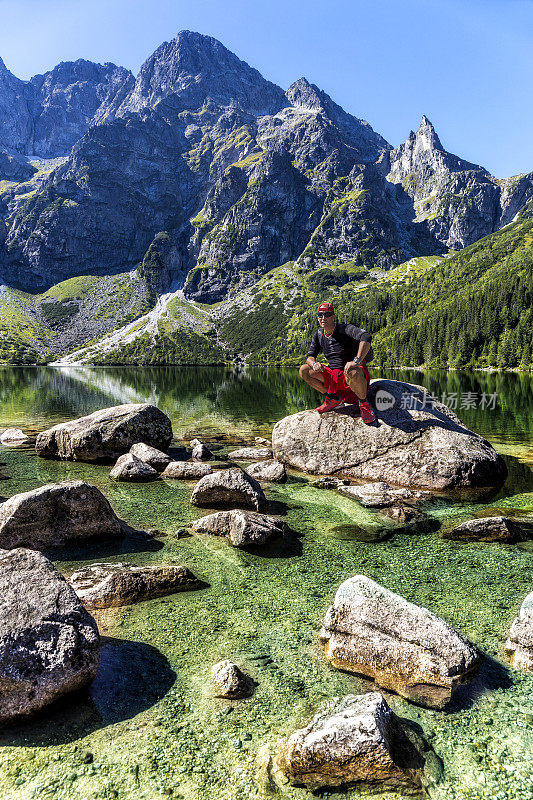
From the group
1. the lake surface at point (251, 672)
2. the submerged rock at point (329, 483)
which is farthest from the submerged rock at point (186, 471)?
the submerged rock at point (329, 483)

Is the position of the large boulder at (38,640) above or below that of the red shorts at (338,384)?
below

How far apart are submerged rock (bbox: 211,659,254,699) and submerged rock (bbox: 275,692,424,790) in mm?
947

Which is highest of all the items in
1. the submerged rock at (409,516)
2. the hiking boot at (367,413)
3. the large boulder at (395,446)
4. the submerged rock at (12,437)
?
the hiking boot at (367,413)

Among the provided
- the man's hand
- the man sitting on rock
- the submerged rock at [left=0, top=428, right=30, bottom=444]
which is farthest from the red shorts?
the submerged rock at [left=0, top=428, right=30, bottom=444]

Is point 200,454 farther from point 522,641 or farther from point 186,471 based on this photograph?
point 522,641

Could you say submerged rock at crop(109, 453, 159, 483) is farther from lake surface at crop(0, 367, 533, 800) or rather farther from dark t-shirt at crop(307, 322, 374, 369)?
dark t-shirt at crop(307, 322, 374, 369)

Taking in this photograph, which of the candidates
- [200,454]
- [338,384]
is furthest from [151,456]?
[338,384]

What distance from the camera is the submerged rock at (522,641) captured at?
18.2 feet

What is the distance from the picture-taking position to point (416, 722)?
4.66 m

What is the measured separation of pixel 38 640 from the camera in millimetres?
4953

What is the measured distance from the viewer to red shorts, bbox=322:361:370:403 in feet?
53.4

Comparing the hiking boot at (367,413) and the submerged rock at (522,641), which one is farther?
the hiking boot at (367,413)

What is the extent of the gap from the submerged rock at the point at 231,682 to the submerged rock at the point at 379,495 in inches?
305

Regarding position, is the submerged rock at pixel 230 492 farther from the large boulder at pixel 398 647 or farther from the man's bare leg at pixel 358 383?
the large boulder at pixel 398 647
